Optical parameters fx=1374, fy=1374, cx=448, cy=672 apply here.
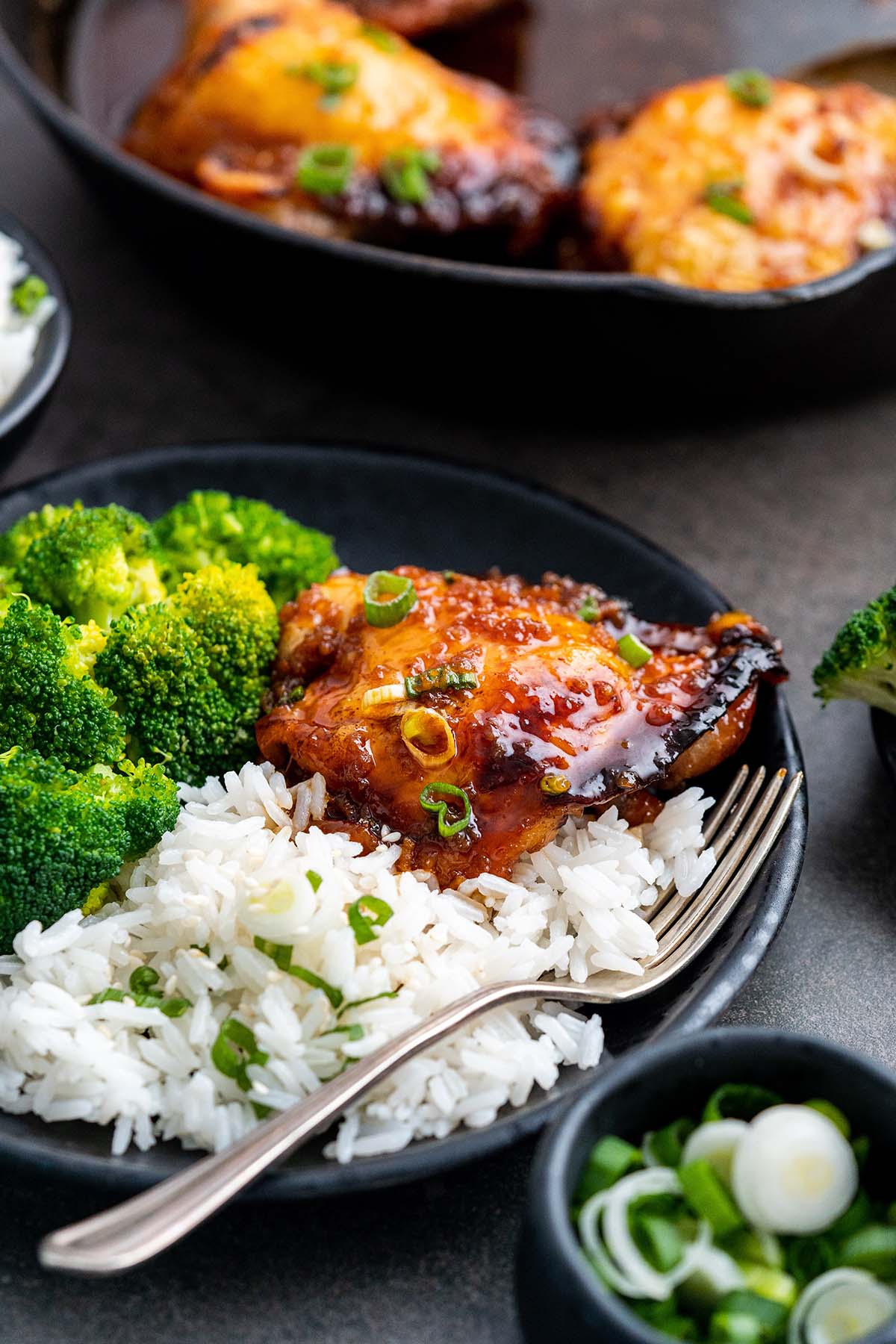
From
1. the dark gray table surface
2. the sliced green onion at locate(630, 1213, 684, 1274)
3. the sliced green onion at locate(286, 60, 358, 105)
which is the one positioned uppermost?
the sliced green onion at locate(286, 60, 358, 105)

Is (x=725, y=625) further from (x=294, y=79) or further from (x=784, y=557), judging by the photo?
(x=294, y=79)

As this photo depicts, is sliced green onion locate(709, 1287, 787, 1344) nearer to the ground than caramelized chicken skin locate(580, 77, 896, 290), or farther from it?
nearer to the ground

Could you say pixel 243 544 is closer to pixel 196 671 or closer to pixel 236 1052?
pixel 196 671

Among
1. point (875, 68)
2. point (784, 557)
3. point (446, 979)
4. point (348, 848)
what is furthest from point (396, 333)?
point (875, 68)

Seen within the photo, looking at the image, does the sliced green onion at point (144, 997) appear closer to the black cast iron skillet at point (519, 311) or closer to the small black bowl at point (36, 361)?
the small black bowl at point (36, 361)

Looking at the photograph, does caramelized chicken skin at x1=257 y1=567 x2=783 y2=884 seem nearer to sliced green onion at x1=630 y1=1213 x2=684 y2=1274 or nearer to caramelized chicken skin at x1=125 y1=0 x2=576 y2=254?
sliced green onion at x1=630 y1=1213 x2=684 y2=1274

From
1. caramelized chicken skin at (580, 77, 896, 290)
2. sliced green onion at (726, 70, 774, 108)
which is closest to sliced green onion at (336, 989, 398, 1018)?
caramelized chicken skin at (580, 77, 896, 290)
